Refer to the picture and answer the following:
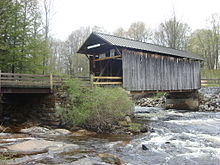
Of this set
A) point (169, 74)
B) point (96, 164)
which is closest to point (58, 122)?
point (96, 164)

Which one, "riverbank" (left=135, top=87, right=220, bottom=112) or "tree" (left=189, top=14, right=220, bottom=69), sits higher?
"tree" (left=189, top=14, right=220, bottom=69)

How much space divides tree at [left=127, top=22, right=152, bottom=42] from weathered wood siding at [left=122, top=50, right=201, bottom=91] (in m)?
15.5

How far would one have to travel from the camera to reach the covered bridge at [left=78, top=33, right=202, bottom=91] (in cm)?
1344

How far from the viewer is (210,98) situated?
19516mm

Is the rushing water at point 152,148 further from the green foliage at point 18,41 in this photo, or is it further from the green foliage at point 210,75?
the green foliage at point 210,75

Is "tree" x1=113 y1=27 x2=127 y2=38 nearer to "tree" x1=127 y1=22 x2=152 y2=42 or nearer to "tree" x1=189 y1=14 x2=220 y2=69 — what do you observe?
"tree" x1=127 y1=22 x2=152 y2=42

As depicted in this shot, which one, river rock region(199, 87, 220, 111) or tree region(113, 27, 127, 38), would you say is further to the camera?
tree region(113, 27, 127, 38)

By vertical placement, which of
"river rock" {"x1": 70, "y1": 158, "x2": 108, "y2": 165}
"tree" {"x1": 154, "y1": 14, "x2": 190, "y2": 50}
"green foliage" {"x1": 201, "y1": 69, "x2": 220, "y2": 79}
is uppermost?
"tree" {"x1": 154, "y1": 14, "x2": 190, "y2": 50}

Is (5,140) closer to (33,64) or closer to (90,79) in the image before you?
(90,79)

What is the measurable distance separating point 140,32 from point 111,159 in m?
30.7

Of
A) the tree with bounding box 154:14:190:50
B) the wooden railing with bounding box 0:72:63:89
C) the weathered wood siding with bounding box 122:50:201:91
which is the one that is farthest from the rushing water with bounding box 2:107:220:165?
the tree with bounding box 154:14:190:50

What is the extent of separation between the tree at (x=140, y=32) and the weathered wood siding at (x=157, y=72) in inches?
611

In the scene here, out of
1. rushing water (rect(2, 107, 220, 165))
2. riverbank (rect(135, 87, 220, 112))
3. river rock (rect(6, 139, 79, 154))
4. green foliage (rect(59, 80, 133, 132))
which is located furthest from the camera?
riverbank (rect(135, 87, 220, 112))

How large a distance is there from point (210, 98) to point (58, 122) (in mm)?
15027
